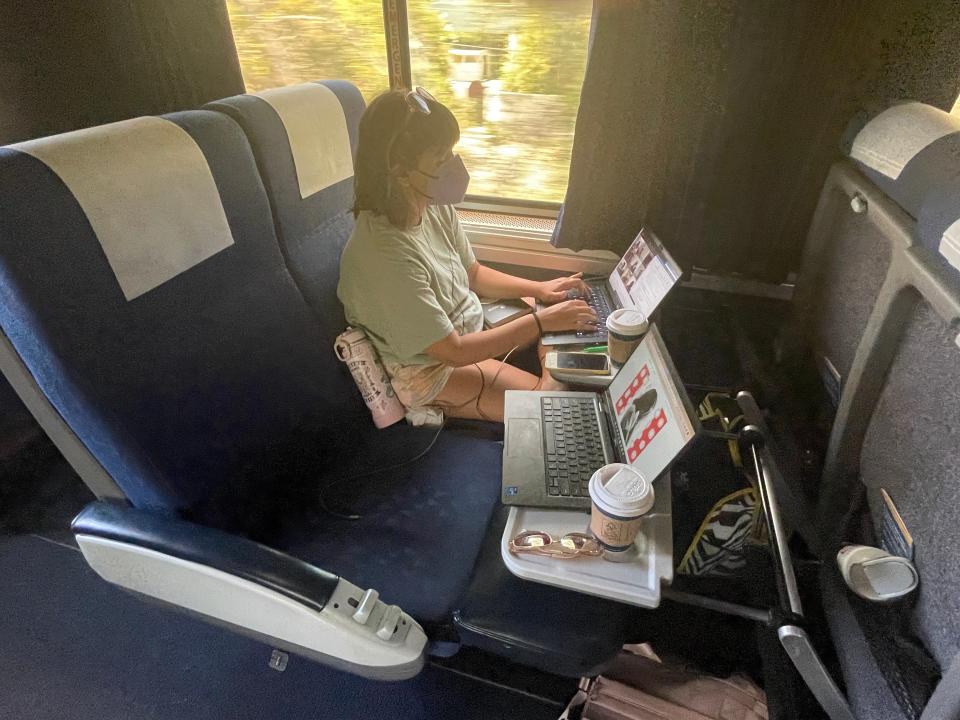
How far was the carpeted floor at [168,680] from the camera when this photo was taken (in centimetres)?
138

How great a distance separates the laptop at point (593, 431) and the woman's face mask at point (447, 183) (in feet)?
1.83

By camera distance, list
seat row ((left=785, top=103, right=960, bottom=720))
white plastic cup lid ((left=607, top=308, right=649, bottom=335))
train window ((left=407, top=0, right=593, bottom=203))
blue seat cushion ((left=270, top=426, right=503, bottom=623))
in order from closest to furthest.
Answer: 1. seat row ((left=785, top=103, right=960, bottom=720))
2. blue seat cushion ((left=270, top=426, right=503, bottom=623))
3. white plastic cup lid ((left=607, top=308, right=649, bottom=335))
4. train window ((left=407, top=0, right=593, bottom=203))

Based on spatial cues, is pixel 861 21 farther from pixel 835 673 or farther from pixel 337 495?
pixel 337 495

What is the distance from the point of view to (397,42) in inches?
74.7

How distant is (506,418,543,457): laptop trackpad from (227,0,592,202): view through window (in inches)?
45.6

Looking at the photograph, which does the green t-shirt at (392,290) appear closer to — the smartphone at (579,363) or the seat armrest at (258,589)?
the smartphone at (579,363)

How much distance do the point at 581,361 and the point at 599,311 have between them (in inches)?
15.4

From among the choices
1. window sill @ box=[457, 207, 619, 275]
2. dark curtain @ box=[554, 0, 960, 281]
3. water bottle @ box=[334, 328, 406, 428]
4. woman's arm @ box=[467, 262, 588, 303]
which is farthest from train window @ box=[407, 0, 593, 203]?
water bottle @ box=[334, 328, 406, 428]

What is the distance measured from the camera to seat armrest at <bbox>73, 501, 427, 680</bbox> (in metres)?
0.93

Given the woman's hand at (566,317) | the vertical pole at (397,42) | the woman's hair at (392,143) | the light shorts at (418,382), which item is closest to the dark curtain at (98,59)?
the woman's hair at (392,143)

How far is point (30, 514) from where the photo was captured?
1890 millimetres

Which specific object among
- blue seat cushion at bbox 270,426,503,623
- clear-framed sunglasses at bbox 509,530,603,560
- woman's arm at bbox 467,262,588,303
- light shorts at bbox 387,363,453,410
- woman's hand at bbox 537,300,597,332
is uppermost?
clear-framed sunglasses at bbox 509,530,603,560

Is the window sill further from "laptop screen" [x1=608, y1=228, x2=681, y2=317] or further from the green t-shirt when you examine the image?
the green t-shirt

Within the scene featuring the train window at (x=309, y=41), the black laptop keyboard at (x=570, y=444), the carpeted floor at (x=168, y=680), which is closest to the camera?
the black laptop keyboard at (x=570, y=444)
